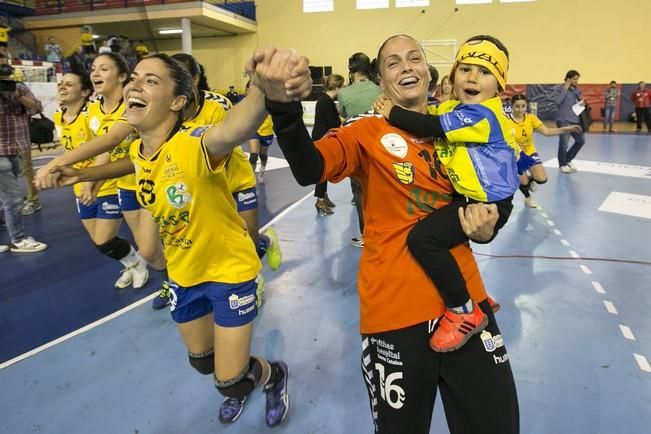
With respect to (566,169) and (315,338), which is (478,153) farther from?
(566,169)

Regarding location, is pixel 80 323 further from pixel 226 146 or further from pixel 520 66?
pixel 520 66

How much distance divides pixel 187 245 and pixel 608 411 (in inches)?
98.5

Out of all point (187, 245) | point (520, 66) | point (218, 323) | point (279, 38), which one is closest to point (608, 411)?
point (218, 323)

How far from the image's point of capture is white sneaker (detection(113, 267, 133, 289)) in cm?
436

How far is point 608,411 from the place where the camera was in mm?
2525

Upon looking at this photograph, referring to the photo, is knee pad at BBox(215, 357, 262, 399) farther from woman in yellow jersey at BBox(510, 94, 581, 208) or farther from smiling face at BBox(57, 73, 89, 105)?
woman in yellow jersey at BBox(510, 94, 581, 208)

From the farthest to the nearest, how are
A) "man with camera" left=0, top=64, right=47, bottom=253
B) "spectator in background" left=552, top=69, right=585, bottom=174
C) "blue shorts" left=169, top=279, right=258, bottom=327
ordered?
1. "spectator in background" left=552, top=69, right=585, bottom=174
2. "man with camera" left=0, top=64, right=47, bottom=253
3. "blue shorts" left=169, top=279, right=258, bottom=327

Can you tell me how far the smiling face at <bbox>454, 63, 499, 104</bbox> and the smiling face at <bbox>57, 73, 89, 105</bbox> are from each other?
3505 mm

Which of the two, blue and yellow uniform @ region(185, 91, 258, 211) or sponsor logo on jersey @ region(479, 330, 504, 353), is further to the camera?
blue and yellow uniform @ region(185, 91, 258, 211)

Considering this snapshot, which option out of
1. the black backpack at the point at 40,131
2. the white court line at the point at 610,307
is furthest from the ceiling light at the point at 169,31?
the white court line at the point at 610,307

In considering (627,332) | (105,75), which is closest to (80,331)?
(105,75)

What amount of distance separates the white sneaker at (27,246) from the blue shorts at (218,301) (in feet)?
13.7

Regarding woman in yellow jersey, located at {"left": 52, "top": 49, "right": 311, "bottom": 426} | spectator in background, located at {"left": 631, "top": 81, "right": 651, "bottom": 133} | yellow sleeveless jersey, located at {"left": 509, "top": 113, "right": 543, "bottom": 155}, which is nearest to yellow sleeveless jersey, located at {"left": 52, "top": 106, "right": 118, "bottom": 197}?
woman in yellow jersey, located at {"left": 52, "top": 49, "right": 311, "bottom": 426}

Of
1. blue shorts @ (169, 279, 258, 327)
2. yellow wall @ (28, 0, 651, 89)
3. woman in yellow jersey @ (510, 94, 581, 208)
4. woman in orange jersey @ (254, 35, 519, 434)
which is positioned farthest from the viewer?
yellow wall @ (28, 0, 651, 89)
